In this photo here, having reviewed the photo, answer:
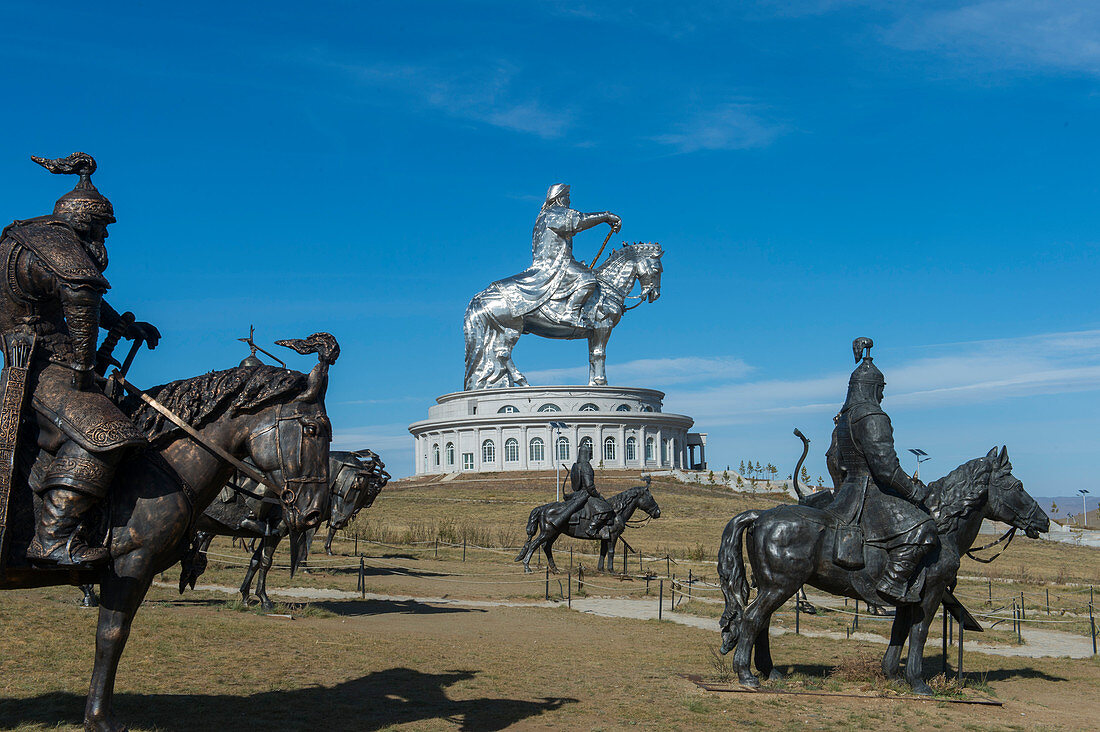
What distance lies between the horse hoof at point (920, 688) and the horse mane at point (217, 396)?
7.77 m

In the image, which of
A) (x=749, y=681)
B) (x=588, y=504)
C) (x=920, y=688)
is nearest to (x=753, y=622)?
(x=749, y=681)

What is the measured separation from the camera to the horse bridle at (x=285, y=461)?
6.68 m

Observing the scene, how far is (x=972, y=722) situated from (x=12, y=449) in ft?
29.7

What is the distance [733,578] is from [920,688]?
2.36 meters

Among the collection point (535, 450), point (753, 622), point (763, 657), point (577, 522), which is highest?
point (535, 450)

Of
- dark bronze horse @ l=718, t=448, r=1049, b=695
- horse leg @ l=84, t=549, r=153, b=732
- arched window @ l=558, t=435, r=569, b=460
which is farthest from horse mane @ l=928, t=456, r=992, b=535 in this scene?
arched window @ l=558, t=435, r=569, b=460

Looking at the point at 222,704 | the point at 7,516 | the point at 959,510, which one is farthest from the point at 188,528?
the point at 959,510

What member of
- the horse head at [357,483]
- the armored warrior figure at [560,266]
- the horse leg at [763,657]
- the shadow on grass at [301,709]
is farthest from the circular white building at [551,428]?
the shadow on grass at [301,709]

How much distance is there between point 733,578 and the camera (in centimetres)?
1105

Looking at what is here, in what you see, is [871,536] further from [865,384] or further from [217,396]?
[217,396]

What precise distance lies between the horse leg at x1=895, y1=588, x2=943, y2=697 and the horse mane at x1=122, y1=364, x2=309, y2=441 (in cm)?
759

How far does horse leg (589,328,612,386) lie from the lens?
234ft

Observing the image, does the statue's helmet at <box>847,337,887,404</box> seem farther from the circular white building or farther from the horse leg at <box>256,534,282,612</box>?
the circular white building

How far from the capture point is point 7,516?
20.9 ft
